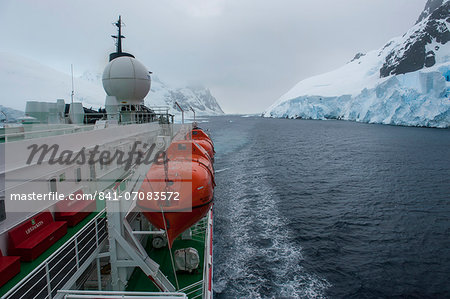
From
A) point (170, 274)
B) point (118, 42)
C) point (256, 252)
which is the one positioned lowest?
point (256, 252)

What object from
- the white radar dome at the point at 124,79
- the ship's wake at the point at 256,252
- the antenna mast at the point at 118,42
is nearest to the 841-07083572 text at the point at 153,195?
the ship's wake at the point at 256,252

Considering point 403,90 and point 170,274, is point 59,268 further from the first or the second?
point 403,90

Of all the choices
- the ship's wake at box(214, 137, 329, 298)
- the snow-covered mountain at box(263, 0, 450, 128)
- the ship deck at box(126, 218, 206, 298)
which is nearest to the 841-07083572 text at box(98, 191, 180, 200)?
the ship deck at box(126, 218, 206, 298)

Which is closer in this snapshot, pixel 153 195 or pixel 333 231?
pixel 153 195

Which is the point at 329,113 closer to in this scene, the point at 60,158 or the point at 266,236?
the point at 266,236

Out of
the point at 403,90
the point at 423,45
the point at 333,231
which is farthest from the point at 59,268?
the point at 423,45

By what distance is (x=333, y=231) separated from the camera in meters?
13.3

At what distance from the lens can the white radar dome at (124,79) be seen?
1581 cm

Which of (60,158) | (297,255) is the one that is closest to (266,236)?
(297,255)

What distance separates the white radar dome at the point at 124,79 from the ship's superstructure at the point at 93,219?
6.22 m

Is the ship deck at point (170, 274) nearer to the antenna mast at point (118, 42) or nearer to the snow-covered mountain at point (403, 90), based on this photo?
the antenna mast at point (118, 42)

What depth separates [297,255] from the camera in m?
11.4

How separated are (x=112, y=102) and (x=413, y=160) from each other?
30.3 meters

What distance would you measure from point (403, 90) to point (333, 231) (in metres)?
63.1
